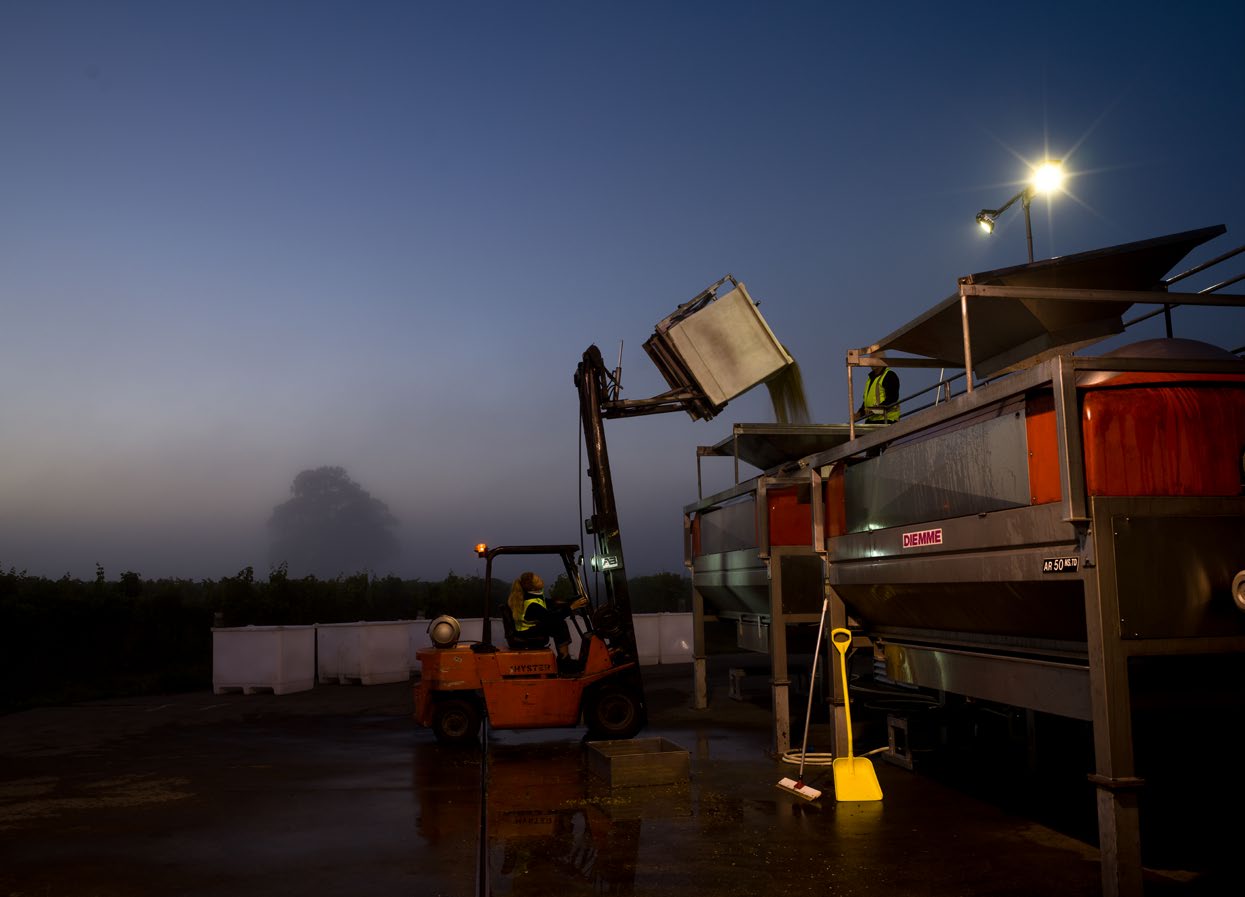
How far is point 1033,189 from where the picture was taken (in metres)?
13.6

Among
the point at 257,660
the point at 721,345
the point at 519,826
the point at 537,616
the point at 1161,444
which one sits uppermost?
the point at 721,345

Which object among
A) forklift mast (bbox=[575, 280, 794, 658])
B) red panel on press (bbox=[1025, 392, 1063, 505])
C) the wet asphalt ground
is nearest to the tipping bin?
forklift mast (bbox=[575, 280, 794, 658])

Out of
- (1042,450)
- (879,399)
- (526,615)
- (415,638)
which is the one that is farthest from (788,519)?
(415,638)

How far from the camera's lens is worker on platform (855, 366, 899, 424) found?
10172 mm

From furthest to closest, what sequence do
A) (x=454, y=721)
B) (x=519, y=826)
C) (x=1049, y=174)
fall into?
(x=1049, y=174), (x=454, y=721), (x=519, y=826)

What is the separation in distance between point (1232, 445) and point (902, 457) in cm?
255

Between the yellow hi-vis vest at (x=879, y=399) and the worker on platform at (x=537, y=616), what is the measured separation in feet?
13.0

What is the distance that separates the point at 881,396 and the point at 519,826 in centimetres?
549

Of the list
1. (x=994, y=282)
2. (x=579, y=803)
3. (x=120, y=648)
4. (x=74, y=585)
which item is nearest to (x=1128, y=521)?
(x=994, y=282)

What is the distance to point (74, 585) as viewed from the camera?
25234mm

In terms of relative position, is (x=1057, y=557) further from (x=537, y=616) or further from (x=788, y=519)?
(x=537, y=616)

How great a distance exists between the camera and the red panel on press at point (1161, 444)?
17.6 ft

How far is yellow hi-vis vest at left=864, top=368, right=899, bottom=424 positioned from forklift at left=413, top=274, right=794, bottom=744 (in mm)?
1289

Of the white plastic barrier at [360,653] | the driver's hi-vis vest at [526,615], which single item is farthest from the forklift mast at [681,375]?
the white plastic barrier at [360,653]
